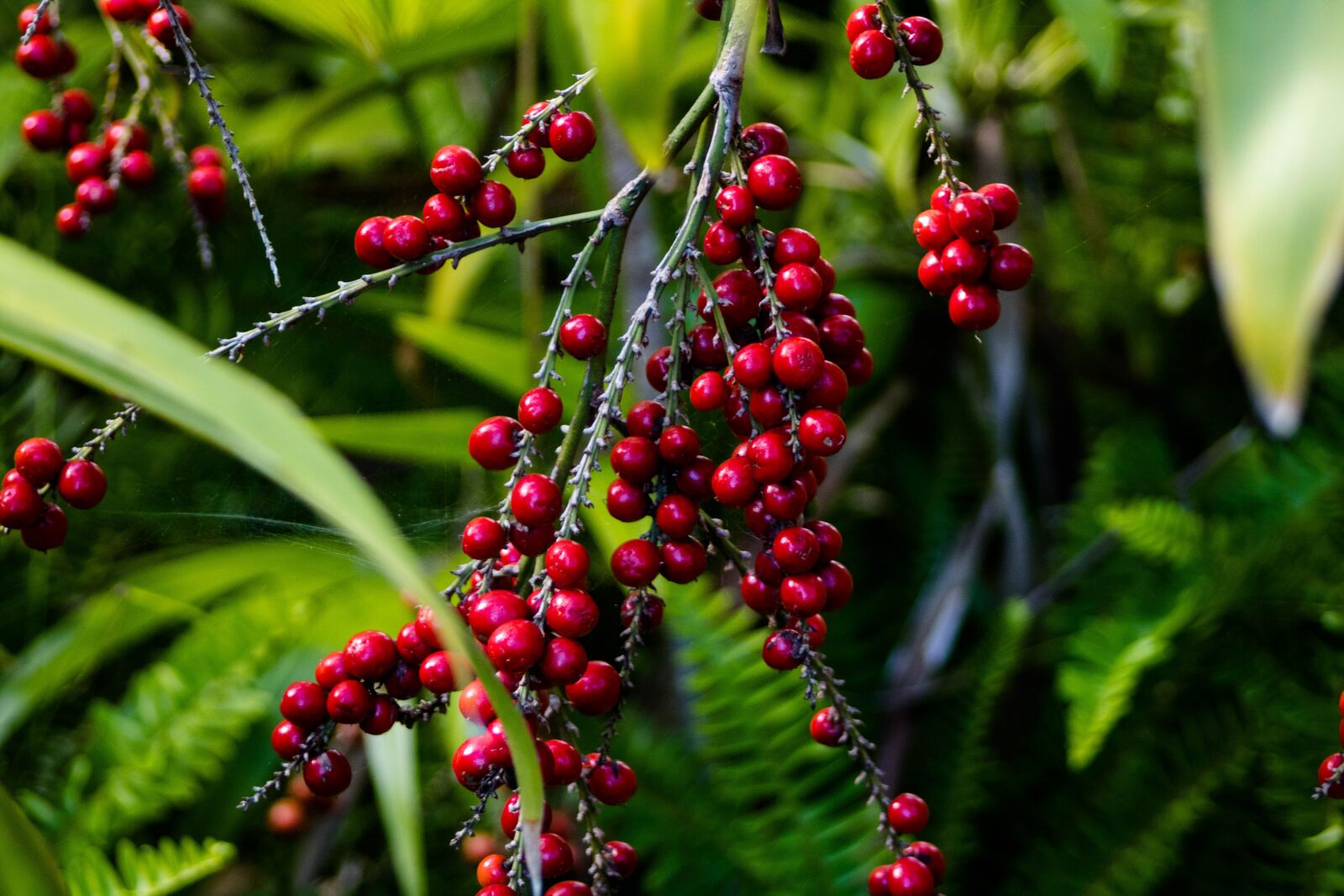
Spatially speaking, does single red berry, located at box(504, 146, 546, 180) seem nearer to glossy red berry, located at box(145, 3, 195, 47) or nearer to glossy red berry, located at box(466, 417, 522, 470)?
glossy red berry, located at box(466, 417, 522, 470)

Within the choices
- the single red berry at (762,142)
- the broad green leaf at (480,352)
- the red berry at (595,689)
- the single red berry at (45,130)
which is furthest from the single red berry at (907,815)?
the single red berry at (45,130)

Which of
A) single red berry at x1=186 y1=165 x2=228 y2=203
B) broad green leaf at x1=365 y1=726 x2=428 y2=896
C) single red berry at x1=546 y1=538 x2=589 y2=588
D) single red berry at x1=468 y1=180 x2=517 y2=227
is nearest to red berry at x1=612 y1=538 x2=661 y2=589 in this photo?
single red berry at x1=546 y1=538 x2=589 y2=588

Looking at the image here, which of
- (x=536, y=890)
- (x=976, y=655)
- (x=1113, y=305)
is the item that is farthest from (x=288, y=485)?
(x=1113, y=305)

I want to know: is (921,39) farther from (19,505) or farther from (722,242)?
(19,505)

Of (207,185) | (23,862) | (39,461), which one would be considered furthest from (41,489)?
(207,185)

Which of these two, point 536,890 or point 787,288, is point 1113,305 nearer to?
point 787,288
